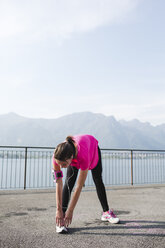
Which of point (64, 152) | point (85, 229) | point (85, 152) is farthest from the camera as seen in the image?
point (85, 229)

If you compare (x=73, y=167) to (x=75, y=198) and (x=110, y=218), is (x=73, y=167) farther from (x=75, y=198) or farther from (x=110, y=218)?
(x=110, y=218)

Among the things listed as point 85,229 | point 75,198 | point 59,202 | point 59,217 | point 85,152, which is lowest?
point 85,229

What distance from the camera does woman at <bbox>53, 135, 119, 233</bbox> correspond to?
245cm

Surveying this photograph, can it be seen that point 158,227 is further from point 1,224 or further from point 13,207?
point 13,207

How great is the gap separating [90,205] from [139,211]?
109 cm

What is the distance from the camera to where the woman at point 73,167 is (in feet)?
8.05

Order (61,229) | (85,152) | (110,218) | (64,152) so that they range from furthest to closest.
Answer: (110,218) < (61,229) < (85,152) < (64,152)

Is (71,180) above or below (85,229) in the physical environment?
above

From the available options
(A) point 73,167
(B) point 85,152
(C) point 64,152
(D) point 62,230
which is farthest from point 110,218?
(C) point 64,152

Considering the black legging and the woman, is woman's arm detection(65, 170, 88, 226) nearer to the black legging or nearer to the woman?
the woman

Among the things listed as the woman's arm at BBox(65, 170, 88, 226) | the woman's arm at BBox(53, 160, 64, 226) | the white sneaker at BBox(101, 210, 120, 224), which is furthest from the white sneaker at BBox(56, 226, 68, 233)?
the white sneaker at BBox(101, 210, 120, 224)

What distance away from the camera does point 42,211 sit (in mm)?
4312

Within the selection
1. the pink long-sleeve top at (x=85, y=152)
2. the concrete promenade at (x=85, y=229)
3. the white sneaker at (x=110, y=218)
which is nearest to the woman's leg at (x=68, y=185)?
the pink long-sleeve top at (x=85, y=152)

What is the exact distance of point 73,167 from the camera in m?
3.12
